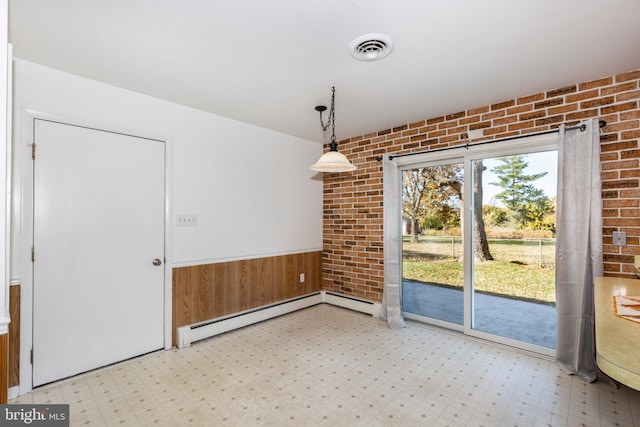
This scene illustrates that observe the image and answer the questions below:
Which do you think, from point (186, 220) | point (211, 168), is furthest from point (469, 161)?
point (186, 220)

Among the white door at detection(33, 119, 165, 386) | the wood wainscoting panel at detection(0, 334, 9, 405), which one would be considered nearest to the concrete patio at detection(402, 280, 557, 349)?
the white door at detection(33, 119, 165, 386)

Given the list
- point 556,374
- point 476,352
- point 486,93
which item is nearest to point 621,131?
point 486,93

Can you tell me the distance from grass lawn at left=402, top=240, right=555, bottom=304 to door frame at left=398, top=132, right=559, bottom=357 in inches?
5.6

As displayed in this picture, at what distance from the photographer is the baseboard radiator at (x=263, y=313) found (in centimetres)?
305

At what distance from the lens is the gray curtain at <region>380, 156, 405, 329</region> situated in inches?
143

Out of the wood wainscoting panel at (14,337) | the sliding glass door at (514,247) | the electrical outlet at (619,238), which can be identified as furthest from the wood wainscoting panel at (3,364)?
the electrical outlet at (619,238)

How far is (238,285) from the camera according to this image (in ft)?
11.6

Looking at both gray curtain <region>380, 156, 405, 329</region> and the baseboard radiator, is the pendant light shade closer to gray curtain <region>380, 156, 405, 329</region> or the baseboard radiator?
gray curtain <region>380, 156, 405, 329</region>

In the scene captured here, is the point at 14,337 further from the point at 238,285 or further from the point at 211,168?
the point at 211,168

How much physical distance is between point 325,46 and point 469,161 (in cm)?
207

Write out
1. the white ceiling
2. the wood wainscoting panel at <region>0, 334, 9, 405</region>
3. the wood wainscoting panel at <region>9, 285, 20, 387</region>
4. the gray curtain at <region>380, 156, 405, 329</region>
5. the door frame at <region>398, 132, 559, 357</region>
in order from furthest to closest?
the gray curtain at <region>380, 156, 405, 329</region> < the door frame at <region>398, 132, 559, 357</region> < the wood wainscoting panel at <region>9, 285, 20, 387</region> < the white ceiling < the wood wainscoting panel at <region>0, 334, 9, 405</region>

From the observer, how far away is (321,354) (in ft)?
9.30

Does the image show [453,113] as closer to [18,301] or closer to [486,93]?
[486,93]

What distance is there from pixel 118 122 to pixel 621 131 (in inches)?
164
